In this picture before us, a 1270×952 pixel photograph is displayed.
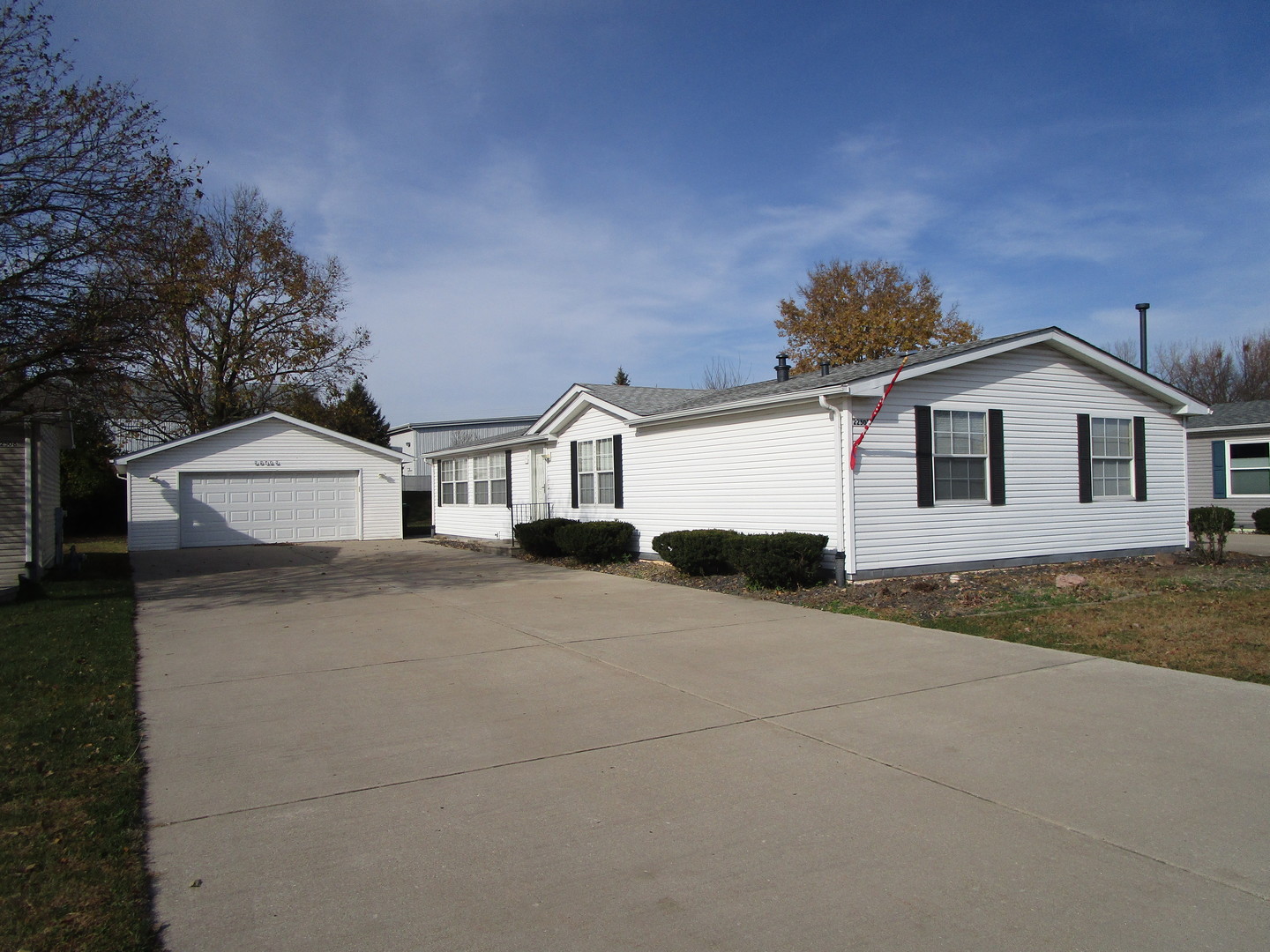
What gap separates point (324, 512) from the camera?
2645cm

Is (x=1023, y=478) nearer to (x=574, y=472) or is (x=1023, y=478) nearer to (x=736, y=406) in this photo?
(x=736, y=406)

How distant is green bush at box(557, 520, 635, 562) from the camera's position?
1656 cm

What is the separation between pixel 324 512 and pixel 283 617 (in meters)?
16.2

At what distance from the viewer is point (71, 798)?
15.4ft

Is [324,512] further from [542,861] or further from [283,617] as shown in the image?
[542,861]

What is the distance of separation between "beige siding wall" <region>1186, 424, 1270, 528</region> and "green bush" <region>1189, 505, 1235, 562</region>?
471 centimetres

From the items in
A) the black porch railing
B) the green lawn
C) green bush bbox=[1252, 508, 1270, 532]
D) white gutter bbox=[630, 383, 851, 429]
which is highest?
white gutter bbox=[630, 383, 851, 429]

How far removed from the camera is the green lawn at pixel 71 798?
3365 millimetres

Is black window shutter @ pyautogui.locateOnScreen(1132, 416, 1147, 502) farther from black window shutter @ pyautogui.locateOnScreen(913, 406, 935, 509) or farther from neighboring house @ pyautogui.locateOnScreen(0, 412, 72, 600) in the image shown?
neighboring house @ pyautogui.locateOnScreen(0, 412, 72, 600)

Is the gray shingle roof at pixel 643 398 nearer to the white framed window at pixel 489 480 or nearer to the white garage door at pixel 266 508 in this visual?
the white framed window at pixel 489 480

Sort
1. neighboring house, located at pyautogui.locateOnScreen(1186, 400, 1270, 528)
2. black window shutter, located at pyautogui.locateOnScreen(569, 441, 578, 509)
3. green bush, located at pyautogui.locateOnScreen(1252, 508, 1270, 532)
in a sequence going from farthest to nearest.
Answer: neighboring house, located at pyautogui.locateOnScreen(1186, 400, 1270, 528), green bush, located at pyautogui.locateOnScreen(1252, 508, 1270, 532), black window shutter, located at pyautogui.locateOnScreen(569, 441, 578, 509)

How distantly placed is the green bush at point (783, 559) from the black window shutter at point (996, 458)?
10.5 ft

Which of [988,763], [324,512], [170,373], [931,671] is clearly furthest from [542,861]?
[170,373]

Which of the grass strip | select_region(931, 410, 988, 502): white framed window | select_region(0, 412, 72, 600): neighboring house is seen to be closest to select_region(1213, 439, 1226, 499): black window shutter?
select_region(931, 410, 988, 502): white framed window
